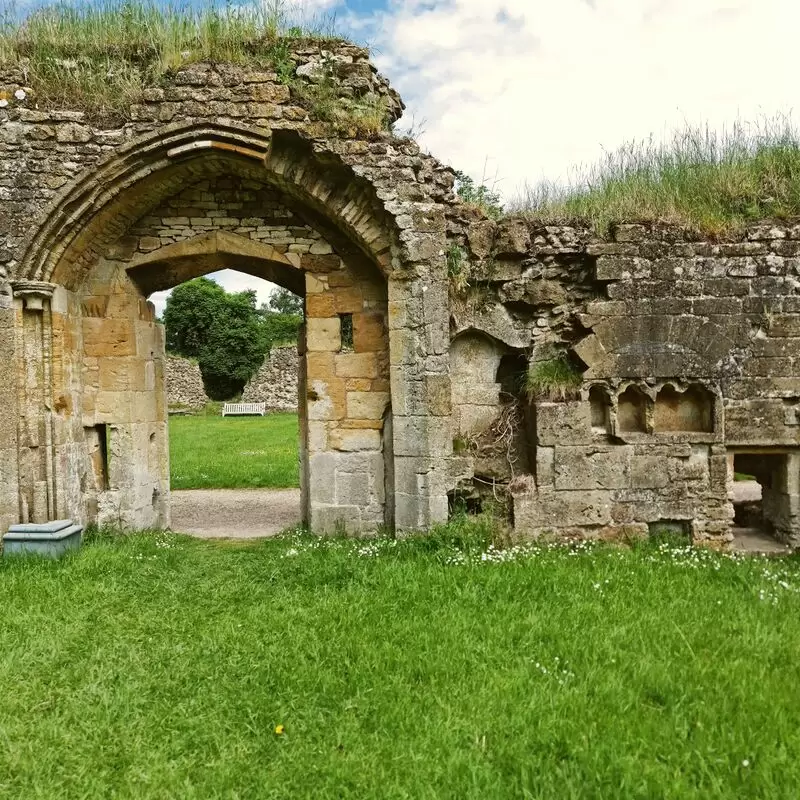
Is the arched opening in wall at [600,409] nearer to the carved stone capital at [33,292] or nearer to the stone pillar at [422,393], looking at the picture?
the stone pillar at [422,393]

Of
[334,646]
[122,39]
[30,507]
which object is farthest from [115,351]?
[334,646]

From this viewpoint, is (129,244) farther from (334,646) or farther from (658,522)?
(658,522)

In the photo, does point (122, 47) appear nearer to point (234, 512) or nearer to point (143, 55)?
point (143, 55)

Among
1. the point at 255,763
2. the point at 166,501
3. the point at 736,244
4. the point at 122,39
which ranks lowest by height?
the point at 255,763

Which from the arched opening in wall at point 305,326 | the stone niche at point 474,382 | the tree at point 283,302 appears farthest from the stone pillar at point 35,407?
the tree at point 283,302

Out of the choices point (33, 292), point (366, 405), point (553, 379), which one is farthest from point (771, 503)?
point (33, 292)

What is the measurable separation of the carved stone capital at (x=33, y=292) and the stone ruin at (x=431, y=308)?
2cm

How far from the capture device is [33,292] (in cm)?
566

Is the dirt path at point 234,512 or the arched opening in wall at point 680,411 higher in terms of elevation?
the arched opening in wall at point 680,411

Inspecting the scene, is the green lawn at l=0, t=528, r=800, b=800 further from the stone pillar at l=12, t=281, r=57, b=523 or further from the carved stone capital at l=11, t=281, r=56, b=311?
the carved stone capital at l=11, t=281, r=56, b=311

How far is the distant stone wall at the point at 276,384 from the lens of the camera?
2433 cm

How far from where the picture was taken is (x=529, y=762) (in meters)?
2.61

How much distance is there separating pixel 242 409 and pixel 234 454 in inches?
423

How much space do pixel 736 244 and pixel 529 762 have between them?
205 inches
